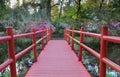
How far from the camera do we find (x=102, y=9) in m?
29.6

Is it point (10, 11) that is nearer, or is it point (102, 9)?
point (10, 11)

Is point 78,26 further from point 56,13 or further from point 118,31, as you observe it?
point 56,13

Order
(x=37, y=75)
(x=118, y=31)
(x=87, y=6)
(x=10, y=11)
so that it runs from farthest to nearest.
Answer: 1. (x=87, y=6)
2. (x=10, y=11)
3. (x=118, y=31)
4. (x=37, y=75)

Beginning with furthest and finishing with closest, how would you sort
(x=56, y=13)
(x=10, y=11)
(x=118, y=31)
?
1. (x=56, y=13)
2. (x=10, y=11)
3. (x=118, y=31)

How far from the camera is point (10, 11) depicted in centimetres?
2561

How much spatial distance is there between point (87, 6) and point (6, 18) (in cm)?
1243

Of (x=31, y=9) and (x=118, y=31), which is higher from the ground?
(x=31, y=9)

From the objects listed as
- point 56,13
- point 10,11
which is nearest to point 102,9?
point 10,11

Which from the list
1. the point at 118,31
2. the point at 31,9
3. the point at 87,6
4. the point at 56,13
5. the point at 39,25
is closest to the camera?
the point at 118,31

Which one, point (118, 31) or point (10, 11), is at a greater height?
point (10, 11)

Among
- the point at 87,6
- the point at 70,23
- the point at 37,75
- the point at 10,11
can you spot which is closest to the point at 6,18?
the point at 10,11

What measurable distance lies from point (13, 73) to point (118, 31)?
17.6 meters

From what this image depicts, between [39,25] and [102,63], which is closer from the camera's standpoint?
[102,63]

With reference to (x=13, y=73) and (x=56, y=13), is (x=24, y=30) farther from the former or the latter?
(x=56, y=13)
